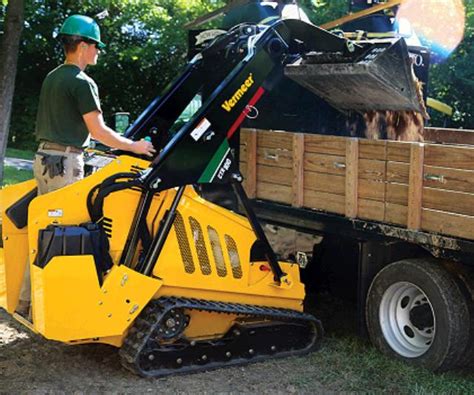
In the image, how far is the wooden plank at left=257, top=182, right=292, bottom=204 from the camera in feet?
19.0

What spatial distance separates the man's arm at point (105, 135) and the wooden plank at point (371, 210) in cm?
149

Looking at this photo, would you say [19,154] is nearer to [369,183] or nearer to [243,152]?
[243,152]

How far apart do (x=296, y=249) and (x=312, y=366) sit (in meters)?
1.07

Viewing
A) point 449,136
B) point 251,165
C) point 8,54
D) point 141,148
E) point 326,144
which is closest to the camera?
point 141,148

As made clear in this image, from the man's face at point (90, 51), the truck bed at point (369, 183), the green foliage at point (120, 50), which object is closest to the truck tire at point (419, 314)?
the truck bed at point (369, 183)

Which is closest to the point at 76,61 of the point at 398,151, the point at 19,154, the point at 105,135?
the point at 105,135

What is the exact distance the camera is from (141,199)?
489 centimetres

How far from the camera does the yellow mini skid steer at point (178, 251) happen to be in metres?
4.57

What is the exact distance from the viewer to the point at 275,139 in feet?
19.2

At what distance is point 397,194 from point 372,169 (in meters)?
0.26

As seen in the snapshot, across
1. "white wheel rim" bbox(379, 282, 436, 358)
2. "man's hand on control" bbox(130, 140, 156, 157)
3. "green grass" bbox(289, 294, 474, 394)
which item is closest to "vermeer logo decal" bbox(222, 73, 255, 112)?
"man's hand on control" bbox(130, 140, 156, 157)

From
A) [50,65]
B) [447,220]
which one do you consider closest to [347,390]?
[447,220]

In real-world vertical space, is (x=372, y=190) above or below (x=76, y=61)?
below

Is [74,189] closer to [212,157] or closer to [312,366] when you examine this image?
[212,157]
